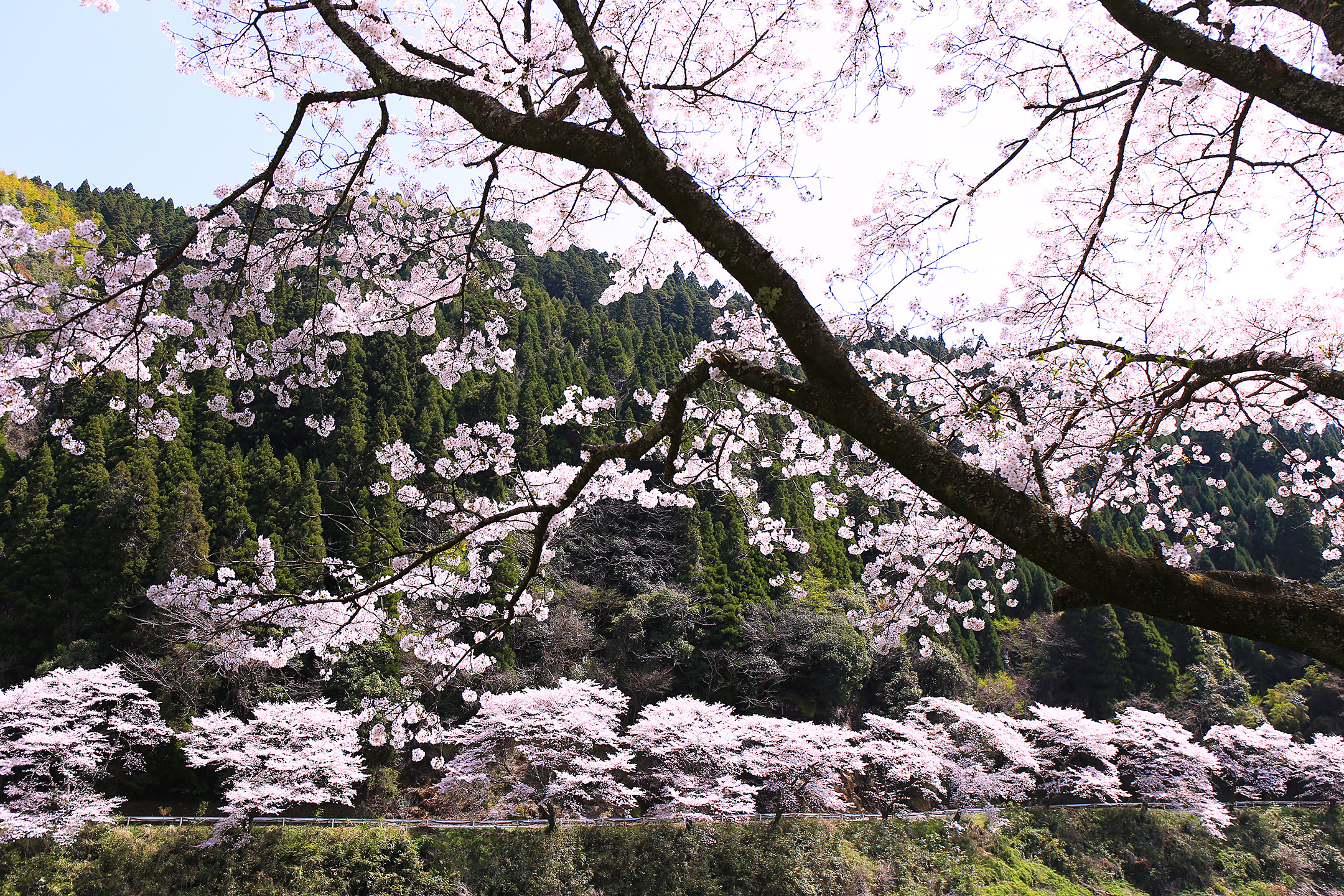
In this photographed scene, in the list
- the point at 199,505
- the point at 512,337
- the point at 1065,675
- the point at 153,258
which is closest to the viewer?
the point at 153,258

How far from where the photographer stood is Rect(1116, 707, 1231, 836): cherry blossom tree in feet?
48.5

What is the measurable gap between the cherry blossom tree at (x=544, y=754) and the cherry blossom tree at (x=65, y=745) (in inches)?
184

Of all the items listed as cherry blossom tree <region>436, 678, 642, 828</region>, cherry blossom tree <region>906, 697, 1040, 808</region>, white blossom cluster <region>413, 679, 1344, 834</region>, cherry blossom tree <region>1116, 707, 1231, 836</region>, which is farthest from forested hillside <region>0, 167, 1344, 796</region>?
cherry blossom tree <region>1116, 707, 1231, 836</region>

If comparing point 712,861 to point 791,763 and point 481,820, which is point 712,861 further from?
point 481,820

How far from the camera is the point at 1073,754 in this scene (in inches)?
→ 630

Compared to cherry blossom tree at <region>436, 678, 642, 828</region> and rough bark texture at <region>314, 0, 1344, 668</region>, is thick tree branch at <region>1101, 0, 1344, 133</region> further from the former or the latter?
cherry blossom tree at <region>436, 678, 642, 828</region>

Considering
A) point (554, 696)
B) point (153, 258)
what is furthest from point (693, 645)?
point (153, 258)

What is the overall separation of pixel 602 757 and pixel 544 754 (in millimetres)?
2123

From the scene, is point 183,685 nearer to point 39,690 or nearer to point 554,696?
point 39,690

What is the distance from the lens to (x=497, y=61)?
296 centimetres

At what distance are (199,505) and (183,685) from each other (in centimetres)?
522

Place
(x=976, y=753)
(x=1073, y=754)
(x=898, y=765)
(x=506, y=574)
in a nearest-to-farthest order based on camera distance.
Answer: (x=898, y=765) < (x=976, y=753) < (x=1073, y=754) < (x=506, y=574)

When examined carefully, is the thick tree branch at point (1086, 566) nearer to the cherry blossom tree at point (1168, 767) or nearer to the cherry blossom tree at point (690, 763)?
the cherry blossom tree at point (690, 763)

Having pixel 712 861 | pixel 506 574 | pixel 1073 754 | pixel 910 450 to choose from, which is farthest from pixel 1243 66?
pixel 1073 754
